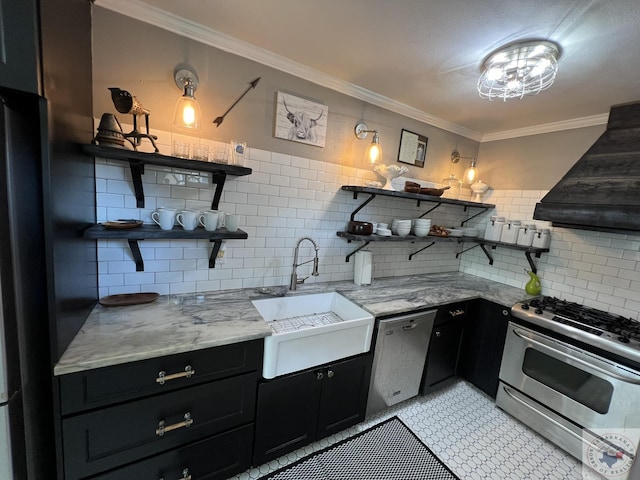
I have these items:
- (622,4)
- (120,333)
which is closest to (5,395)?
(120,333)

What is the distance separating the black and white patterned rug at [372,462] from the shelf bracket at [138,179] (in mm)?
1706

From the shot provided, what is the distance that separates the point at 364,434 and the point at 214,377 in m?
1.21

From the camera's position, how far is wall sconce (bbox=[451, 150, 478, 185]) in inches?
109

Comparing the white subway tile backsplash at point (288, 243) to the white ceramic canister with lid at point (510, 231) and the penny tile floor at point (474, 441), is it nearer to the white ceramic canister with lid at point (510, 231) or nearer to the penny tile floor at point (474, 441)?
the white ceramic canister with lid at point (510, 231)

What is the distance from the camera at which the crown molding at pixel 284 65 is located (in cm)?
135

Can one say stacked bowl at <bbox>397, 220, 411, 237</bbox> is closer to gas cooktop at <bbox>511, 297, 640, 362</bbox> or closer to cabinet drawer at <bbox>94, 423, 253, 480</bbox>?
gas cooktop at <bbox>511, 297, 640, 362</bbox>

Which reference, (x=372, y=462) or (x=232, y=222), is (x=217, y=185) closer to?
(x=232, y=222)

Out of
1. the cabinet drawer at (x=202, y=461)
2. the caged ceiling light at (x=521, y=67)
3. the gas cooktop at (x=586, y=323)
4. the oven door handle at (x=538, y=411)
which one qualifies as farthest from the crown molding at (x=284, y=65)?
the oven door handle at (x=538, y=411)

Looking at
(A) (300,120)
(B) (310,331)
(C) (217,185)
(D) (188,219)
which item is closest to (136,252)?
(D) (188,219)

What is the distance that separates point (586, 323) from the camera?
1.79 m

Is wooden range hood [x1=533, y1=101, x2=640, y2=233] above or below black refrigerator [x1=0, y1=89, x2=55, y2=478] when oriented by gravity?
above

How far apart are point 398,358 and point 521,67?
198cm

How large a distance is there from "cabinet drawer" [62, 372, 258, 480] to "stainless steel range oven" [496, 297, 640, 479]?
2.01 metres

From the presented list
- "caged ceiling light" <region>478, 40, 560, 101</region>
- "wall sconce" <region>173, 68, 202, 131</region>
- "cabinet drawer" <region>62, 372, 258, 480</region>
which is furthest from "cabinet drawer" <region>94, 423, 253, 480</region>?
"caged ceiling light" <region>478, 40, 560, 101</region>
